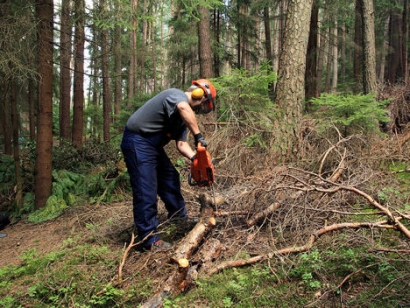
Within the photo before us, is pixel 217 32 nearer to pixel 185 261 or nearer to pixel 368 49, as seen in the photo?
pixel 368 49

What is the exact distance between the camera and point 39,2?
5734 mm

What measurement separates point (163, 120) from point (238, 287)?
6.16ft

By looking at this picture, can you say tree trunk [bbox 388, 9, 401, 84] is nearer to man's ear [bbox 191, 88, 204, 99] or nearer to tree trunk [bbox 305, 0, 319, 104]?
tree trunk [bbox 305, 0, 319, 104]

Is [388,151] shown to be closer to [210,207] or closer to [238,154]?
[238,154]

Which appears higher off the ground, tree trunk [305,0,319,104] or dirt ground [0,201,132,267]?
tree trunk [305,0,319,104]

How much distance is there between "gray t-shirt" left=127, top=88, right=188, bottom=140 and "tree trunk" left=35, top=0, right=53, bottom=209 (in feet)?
11.2

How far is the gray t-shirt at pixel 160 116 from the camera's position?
127 inches

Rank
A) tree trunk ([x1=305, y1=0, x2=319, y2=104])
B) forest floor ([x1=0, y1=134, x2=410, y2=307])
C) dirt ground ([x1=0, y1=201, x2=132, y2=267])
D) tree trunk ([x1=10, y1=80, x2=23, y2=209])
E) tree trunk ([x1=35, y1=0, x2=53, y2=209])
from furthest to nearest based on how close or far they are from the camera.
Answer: tree trunk ([x1=305, y1=0, x2=319, y2=104]), tree trunk ([x1=10, y1=80, x2=23, y2=209]), tree trunk ([x1=35, y1=0, x2=53, y2=209]), dirt ground ([x1=0, y1=201, x2=132, y2=267]), forest floor ([x1=0, y1=134, x2=410, y2=307])

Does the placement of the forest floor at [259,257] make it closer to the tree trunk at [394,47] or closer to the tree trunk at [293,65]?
the tree trunk at [293,65]

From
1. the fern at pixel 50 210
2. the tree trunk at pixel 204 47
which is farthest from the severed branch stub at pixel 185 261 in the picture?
the tree trunk at pixel 204 47

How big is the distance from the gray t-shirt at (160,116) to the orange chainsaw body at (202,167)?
55cm

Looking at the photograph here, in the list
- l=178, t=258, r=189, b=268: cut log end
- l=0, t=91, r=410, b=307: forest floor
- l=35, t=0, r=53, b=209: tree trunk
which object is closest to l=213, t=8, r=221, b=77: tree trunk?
l=35, t=0, r=53, b=209: tree trunk

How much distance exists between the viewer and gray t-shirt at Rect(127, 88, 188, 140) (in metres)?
3.22

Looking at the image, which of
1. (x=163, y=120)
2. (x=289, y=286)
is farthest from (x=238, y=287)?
(x=163, y=120)
